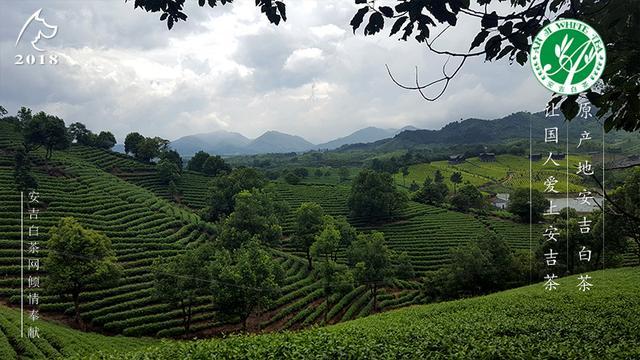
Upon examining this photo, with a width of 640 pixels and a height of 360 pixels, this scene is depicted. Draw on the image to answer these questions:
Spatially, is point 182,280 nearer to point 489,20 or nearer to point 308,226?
point 308,226

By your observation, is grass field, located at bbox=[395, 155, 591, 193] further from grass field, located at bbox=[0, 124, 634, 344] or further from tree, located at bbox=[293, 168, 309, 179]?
grass field, located at bbox=[0, 124, 634, 344]

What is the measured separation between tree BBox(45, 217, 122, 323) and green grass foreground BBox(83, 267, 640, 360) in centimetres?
1667

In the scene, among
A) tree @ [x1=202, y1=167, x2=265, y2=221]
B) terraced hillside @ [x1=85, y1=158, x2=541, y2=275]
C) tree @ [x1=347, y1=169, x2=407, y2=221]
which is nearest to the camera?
terraced hillside @ [x1=85, y1=158, x2=541, y2=275]

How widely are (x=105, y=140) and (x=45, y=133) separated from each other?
22.5 meters

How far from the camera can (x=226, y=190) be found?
47.2m

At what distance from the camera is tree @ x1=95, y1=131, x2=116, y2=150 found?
62.8 meters

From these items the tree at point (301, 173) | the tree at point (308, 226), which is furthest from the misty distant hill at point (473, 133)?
the tree at point (308, 226)

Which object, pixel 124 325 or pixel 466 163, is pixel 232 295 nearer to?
pixel 124 325

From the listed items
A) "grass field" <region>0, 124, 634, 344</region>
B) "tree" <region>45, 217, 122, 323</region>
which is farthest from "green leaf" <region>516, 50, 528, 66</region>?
"tree" <region>45, 217, 122, 323</region>

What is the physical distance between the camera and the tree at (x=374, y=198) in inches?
1882

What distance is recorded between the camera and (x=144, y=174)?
180ft

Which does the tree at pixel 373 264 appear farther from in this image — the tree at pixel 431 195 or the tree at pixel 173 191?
the tree at pixel 431 195

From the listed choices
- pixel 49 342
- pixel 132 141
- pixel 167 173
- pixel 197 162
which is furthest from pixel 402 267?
pixel 132 141

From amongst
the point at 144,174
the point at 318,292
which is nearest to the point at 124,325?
the point at 318,292
